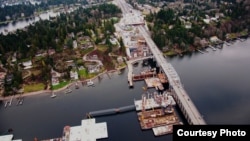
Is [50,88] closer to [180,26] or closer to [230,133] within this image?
[180,26]

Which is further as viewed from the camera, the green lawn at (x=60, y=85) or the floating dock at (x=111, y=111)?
the green lawn at (x=60, y=85)

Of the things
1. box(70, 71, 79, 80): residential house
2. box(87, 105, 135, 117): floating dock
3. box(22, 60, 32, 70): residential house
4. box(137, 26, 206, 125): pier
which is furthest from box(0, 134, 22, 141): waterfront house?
box(137, 26, 206, 125): pier

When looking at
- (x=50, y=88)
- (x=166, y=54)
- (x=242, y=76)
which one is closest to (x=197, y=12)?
(x=166, y=54)

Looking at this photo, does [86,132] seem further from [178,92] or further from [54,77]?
[54,77]

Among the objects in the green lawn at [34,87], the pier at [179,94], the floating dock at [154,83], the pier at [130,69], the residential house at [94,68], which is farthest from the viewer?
the residential house at [94,68]

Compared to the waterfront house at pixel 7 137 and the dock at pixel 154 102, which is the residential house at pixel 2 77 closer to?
the waterfront house at pixel 7 137

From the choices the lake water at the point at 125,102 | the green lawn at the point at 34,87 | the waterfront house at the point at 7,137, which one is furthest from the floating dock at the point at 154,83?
the waterfront house at the point at 7,137

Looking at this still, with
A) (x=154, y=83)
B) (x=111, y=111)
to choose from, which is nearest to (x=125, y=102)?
(x=111, y=111)
